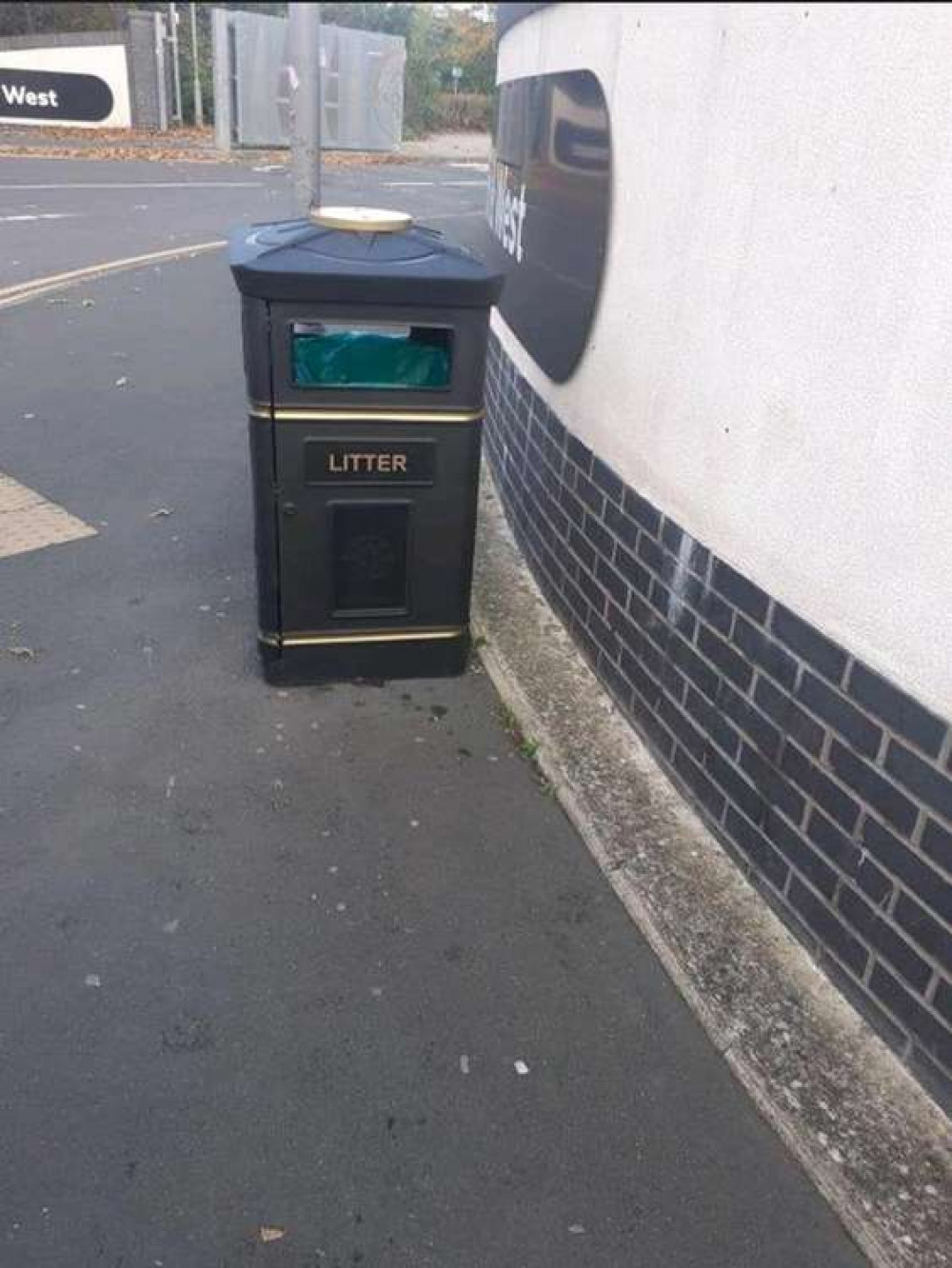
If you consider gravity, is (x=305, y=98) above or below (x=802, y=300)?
above

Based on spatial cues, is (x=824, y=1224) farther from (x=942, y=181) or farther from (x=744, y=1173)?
(x=942, y=181)

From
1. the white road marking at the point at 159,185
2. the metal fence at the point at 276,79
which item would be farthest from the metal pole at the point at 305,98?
the metal fence at the point at 276,79

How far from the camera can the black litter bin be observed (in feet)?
10.0

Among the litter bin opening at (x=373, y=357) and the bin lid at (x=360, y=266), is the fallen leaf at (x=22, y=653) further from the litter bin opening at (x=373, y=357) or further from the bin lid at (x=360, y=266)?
the bin lid at (x=360, y=266)

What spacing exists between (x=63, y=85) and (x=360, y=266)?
27301 mm

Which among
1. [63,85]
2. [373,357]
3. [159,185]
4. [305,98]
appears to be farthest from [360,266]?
[63,85]

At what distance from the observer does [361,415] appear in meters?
3.23

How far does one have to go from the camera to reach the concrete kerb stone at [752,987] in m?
2.00

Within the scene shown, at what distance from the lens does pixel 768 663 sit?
8.59 feet

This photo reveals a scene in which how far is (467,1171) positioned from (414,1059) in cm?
29

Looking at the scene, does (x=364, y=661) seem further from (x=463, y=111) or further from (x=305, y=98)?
(x=463, y=111)

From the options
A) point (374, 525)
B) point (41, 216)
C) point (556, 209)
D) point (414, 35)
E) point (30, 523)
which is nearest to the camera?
point (374, 525)

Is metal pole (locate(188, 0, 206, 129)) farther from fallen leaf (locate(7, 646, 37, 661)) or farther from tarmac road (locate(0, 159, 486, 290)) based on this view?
fallen leaf (locate(7, 646, 37, 661))

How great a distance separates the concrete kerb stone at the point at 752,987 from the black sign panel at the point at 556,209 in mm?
1314
